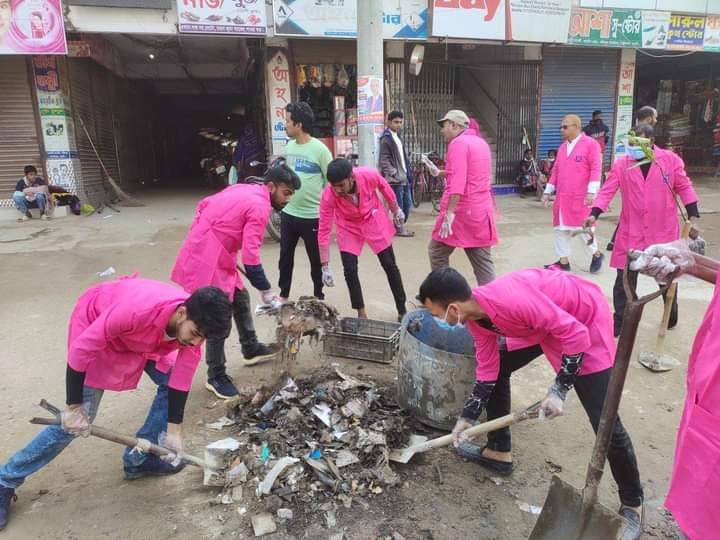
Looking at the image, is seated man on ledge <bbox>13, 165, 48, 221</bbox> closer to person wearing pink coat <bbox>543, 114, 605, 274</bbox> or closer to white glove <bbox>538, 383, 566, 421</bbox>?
person wearing pink coat <bbox>543, 114, 605, 274</bbox>

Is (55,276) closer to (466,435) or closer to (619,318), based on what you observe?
(466,435)

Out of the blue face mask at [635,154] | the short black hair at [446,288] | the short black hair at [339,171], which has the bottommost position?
the short black hair at [446,288]

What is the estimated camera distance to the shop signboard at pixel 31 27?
8.36 m

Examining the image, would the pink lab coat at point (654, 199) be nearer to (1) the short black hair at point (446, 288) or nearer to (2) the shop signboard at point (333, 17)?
(1) the short black hair at point (446, 288)

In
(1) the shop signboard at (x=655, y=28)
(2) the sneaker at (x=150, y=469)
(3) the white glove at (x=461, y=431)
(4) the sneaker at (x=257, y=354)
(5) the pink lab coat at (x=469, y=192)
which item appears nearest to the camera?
(3) the white glove at (x=461, y=431)

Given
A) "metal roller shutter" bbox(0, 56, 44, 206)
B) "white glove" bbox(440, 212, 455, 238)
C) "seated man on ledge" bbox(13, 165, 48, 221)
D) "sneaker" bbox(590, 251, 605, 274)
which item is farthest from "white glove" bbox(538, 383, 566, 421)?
"metal roller shutter" bbox(0, 56, 44, 206)

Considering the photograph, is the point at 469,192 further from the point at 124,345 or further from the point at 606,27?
the point at 606,27

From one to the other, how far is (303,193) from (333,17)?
233 inches

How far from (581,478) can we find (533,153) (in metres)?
10.5

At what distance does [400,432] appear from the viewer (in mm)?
2855

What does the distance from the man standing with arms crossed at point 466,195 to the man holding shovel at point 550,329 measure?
1964 mm

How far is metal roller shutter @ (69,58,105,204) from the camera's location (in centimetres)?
1052

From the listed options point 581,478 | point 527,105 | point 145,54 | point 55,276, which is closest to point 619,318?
point 581,478

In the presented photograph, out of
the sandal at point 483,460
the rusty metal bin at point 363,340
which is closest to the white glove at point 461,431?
the sandal at point 483,460
